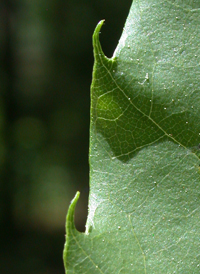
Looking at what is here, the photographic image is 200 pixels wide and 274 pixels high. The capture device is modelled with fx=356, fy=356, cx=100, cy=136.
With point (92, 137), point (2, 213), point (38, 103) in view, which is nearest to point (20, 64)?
point (38, 103)

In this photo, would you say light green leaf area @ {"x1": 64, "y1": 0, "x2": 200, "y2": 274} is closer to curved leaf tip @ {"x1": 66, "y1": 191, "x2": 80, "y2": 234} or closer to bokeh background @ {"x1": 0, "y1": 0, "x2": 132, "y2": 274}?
curved leaf tip @ {"x1": 66, "y1": 191, "x2": 80, "y2": 234}

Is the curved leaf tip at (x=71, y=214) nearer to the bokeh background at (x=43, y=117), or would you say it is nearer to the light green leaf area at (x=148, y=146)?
the light green leaf area at (x=148, y=146)

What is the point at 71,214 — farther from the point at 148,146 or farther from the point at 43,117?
the point at 43,117

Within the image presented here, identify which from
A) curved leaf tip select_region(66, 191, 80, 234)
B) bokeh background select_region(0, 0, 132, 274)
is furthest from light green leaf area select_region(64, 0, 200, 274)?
bokeh background select_region(0, 0, 132, 274)

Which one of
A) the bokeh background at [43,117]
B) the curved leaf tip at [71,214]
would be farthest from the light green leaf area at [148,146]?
the bokeh background at [43,117]

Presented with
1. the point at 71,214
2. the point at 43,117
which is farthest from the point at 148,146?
the point at 43,117

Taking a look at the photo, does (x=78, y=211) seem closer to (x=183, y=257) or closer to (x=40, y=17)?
(x=40, y=17)
